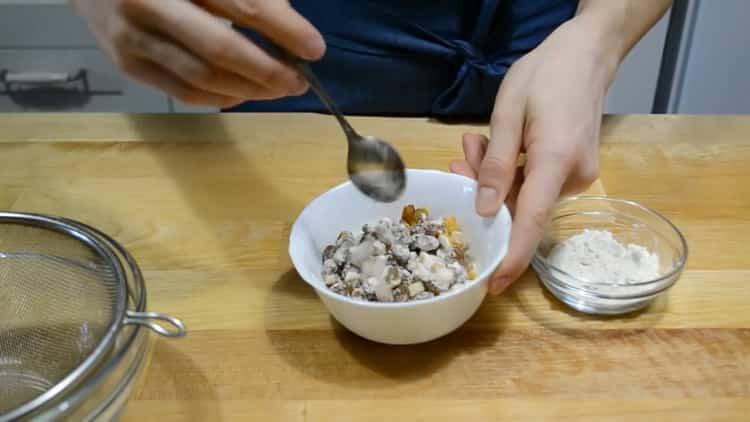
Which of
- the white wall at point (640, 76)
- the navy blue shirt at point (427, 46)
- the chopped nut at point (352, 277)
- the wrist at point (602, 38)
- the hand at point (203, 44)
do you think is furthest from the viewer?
the white wall at point (640, 76)

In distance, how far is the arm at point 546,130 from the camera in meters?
0.71

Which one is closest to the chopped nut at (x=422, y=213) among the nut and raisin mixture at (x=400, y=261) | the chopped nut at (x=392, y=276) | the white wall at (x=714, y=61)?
the nut and raisin mixture at (x=400, y=261)

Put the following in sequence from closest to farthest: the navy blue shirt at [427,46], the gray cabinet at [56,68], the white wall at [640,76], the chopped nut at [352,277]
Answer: the chopped nut at [352,277] < the navy blue shirt at [427,46] < the gray cabinet at [56,68] < the white wall at [640,76]

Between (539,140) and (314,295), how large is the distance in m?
0.29

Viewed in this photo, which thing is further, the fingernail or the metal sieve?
the fingernail

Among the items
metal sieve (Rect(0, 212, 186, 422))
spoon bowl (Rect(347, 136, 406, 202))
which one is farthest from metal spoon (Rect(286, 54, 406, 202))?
metal sieve (Rect(0, 212, 186, 422))

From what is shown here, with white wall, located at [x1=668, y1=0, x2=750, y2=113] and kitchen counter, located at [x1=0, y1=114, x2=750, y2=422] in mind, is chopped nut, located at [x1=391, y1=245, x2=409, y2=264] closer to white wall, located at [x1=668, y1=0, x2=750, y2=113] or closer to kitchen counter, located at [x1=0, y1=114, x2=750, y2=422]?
kitchen counter, located at [x1=0, y1=114, x2=750, y2=422]

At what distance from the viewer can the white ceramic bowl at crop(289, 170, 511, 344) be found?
2.12 ft

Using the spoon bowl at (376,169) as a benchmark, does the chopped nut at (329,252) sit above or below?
below

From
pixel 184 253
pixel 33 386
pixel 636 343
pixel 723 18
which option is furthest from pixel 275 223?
pixel 723 18

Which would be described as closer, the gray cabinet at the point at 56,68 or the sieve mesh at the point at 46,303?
the sieve mesh at the point at 46,303

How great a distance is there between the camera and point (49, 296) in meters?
0.70

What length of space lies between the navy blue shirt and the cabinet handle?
0.77 meters

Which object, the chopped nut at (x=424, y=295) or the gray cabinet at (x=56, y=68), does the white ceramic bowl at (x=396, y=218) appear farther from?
the gray cabinet at (x=56, y=68)
